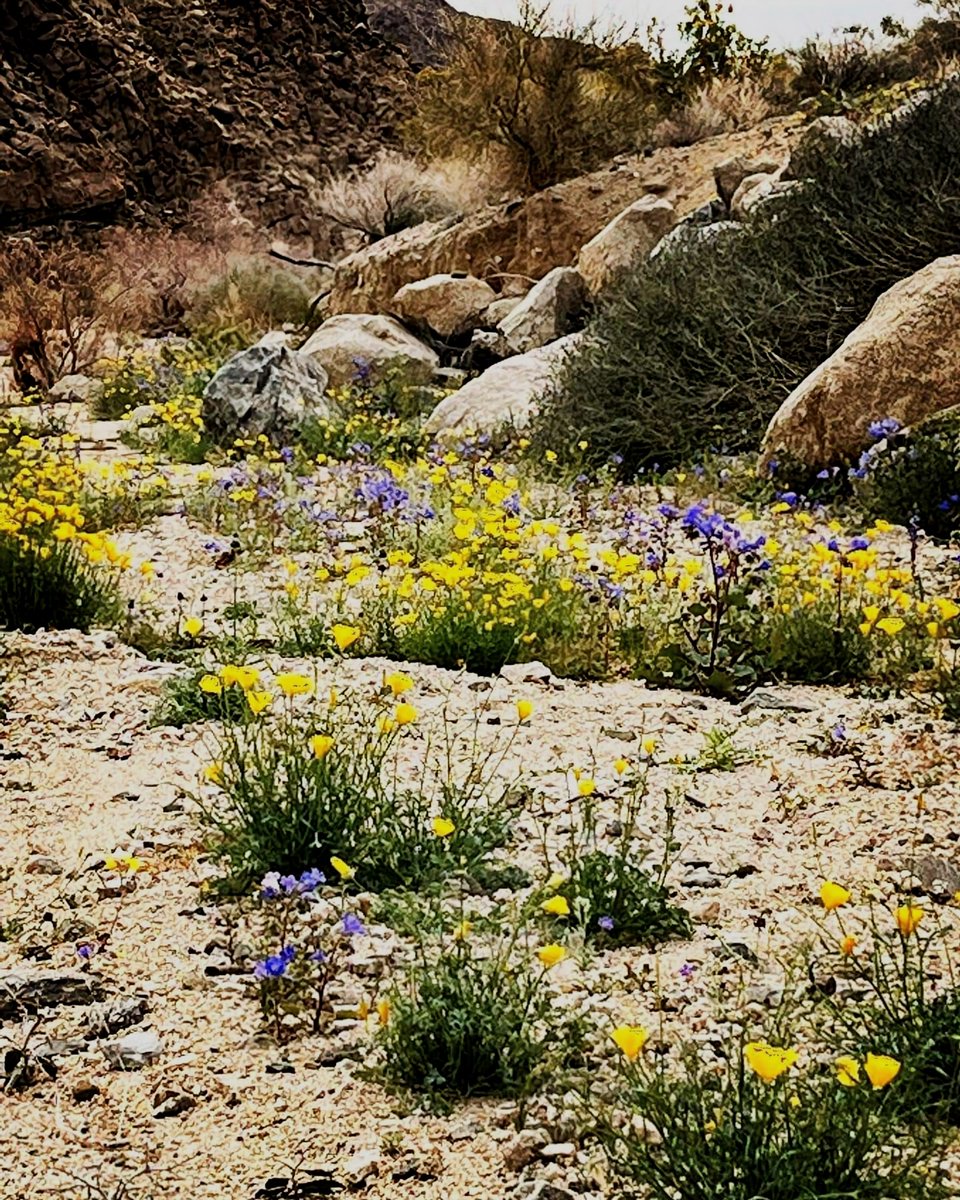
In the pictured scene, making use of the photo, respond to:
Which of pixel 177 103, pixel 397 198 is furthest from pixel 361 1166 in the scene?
pixel 177 103

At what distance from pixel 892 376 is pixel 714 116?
38.5ft

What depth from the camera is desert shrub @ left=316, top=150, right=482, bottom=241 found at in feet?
60.7

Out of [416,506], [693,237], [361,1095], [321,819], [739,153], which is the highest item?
[739,153]

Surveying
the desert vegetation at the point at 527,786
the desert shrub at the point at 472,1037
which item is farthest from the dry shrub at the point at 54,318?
the desert shrub at the point at 472,1037

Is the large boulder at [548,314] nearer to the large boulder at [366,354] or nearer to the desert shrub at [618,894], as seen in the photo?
the large boulder at [366,354]

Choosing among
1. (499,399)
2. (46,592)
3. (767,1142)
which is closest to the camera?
(767,1142)

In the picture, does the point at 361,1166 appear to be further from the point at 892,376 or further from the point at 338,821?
the point at 892,376

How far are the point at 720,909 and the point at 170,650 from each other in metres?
2.72

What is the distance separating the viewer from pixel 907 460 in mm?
6586

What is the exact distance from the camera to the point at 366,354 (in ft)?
42.0

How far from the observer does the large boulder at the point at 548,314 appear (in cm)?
1292

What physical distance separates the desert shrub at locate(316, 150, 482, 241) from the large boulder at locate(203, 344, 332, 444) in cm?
869

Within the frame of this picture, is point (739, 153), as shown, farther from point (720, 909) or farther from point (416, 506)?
point (720, 909)

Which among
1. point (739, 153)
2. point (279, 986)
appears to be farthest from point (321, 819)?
point (739, 153)
